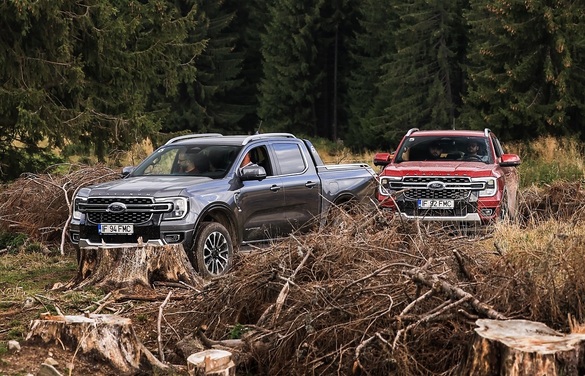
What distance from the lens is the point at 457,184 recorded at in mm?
13531

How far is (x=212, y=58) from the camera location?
5475cm

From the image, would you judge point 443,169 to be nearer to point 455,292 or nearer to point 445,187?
point 445,187

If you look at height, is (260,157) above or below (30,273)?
above

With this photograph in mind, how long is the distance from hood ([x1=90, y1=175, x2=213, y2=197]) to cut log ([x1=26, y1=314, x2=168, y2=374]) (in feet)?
12.5

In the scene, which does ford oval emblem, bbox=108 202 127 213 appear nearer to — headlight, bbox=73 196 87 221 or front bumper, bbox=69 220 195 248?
front bumper, bbox=69 220 195 248

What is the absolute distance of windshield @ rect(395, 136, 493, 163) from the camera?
14.8 meters

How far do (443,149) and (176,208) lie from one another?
5.67m

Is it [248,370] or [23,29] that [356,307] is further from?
[23,29]

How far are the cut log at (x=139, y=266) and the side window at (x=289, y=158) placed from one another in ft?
9.74

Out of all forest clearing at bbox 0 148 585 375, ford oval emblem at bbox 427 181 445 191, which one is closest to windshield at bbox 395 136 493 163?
ford oval emblem at bbox 427 181 445 191

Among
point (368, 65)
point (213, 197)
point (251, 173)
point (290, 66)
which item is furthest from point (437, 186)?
point (290, 66)

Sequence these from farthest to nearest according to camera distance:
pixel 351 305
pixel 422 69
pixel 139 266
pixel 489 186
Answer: pixel 422 69 → pixel 489 186 → pixel 139 266 → pixel 351 305

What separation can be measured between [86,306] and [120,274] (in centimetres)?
79

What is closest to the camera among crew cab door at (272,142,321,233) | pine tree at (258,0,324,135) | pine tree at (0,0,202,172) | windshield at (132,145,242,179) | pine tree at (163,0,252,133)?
windshield at (132,145,242,179)
